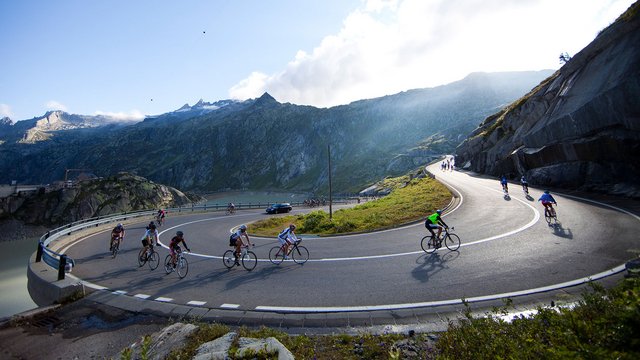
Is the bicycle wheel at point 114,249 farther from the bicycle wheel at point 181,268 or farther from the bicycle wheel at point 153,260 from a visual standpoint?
the bicycle wheel at point 181,268

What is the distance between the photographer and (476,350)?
4734 millimetres

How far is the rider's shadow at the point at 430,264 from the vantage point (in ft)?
35.6

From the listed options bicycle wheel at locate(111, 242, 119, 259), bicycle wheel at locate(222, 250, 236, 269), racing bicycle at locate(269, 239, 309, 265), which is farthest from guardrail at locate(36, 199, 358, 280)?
racing bicycle at locate(269, 239, 309, 265)

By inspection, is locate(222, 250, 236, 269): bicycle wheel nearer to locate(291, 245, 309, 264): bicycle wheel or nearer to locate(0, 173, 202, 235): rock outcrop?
locate(291, 245, 309, 264): bicycle wheel

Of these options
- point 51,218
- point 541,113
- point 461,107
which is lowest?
point 51,218

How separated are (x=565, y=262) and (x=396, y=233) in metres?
8.55

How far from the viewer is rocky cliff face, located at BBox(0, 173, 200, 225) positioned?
66125 mm

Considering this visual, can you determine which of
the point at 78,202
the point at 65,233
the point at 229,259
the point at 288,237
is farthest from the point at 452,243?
the point at 78,202

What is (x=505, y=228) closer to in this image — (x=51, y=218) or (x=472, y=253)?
(x=472, y=253)

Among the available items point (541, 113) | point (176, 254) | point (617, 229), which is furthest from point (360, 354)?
point (541, 113)

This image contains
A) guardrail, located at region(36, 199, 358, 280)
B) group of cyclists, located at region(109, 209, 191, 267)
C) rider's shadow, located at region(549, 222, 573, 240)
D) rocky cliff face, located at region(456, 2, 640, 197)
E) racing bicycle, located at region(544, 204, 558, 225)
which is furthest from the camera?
rocky cliff face, located at region(456, 2, 640, 197)

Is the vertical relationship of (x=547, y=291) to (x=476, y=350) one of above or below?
below

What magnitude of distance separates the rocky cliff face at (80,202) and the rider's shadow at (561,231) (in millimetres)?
80376

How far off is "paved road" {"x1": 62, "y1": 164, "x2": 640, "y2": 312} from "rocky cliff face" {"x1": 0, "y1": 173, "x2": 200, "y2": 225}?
62.3 meters
